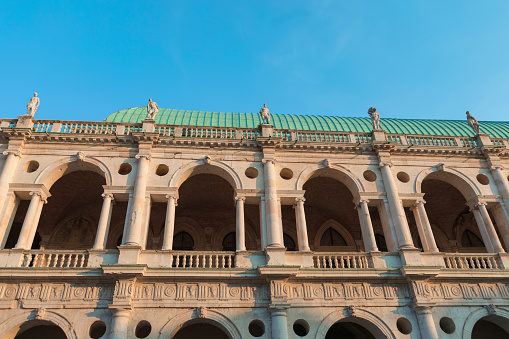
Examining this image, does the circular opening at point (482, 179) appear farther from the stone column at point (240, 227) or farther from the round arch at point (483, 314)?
the stone column at point (240, 227)

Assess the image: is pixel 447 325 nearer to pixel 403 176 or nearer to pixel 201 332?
pixel 403 176

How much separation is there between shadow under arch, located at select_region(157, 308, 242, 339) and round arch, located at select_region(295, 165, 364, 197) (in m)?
A: 6.68

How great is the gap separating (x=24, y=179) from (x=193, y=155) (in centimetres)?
736

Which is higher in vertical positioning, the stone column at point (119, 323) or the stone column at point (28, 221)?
the stone column at point (28, 221)

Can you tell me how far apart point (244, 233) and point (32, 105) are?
40.1 ft

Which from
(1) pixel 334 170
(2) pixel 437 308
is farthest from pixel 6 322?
(2) pixel 437 308

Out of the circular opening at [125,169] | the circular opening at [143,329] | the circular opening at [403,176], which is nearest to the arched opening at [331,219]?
the circular opening at [403,176]

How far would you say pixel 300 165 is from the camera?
59.9 feet

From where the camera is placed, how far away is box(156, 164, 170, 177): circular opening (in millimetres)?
17547

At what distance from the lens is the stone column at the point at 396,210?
1620 centimetres

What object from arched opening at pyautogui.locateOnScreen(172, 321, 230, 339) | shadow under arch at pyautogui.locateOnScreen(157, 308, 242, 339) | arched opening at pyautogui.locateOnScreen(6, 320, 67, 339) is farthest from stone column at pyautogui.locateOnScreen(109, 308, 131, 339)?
arched opening at pyautogui.locateOnScreen(6, 320, 67, 339)

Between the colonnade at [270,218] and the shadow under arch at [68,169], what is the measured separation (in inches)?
25.2

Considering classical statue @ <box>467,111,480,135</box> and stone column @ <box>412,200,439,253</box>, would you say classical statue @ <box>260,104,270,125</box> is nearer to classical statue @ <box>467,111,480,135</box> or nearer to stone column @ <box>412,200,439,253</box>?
stone column @ <box>412,200,439,253</box>

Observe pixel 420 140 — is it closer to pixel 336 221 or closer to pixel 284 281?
pixel 336 221
